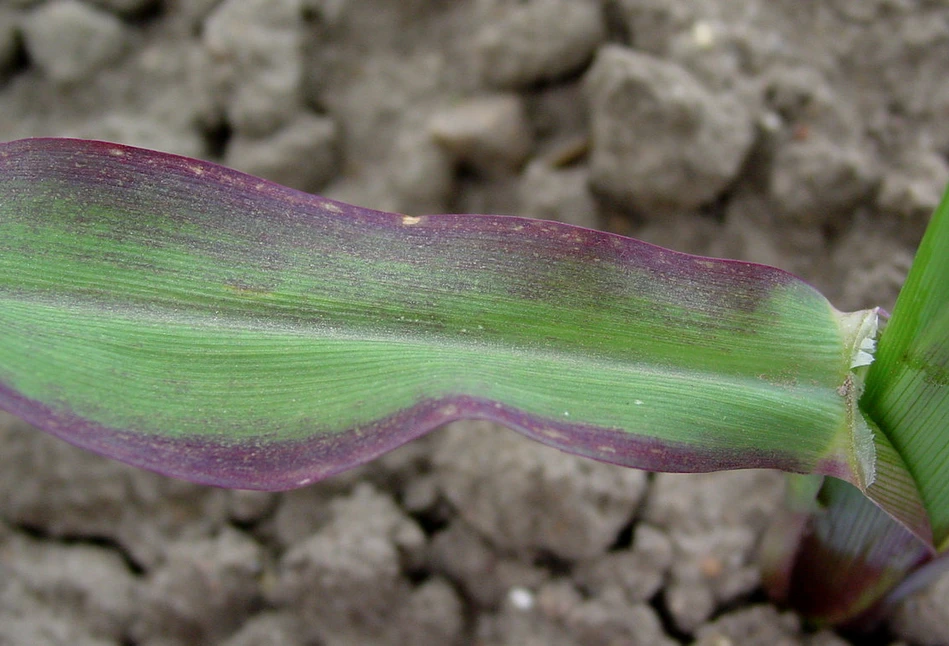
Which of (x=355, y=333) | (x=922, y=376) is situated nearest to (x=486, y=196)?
(x=355, y=333)

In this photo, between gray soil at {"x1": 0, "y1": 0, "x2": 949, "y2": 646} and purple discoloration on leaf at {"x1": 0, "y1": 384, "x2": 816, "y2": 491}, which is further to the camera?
gray soil at {"x1": 0, "y1": 0, "x2": 949, "y2": 646}

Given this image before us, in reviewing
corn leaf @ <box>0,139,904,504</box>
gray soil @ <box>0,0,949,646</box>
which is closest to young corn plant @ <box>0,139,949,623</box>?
corn leaf @ <box>0,139,904,504</box>

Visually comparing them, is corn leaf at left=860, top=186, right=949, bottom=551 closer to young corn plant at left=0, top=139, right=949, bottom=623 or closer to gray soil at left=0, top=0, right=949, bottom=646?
young corn plant at left=0, top=139, right=949, bottom=623

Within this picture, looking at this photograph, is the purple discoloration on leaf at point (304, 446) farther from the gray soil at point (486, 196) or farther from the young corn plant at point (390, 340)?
the gray soil at point (486, 196)

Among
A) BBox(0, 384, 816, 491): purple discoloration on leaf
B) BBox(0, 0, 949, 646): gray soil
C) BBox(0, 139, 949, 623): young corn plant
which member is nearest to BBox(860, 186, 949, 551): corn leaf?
BBox(0, 139, 949, 623): young corn plant

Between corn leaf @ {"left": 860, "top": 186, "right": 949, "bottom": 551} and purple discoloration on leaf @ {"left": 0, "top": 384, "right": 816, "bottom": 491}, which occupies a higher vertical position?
corn leaf @ {"left": 860, "top": 186, "right": 949, "bottom": 551}

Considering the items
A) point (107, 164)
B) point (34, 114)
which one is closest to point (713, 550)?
point (107, 164)
